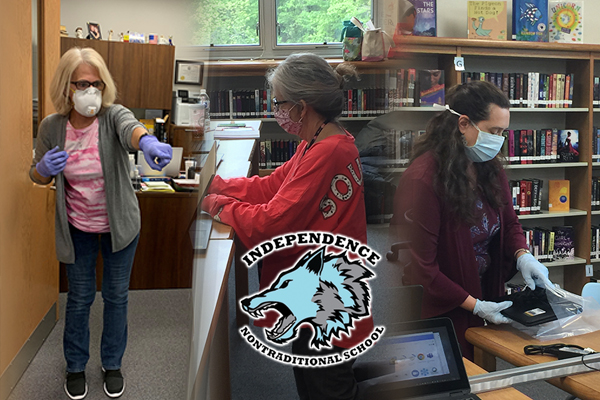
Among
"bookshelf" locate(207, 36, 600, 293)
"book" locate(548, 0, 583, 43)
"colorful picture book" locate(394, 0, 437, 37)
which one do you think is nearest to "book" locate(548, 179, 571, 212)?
"bookshelf" locate(207, 36, 600, 293)

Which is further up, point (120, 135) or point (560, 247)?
point (120, 135)

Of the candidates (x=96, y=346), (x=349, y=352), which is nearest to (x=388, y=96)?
(x=349, y=352)

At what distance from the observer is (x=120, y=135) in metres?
0.64

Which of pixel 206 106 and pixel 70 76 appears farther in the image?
pixel 70 76

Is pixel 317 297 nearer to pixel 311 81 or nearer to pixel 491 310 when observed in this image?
pixel 311 81

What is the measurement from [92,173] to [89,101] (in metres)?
0.10

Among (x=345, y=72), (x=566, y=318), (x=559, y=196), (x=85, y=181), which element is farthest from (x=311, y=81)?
(x=566, y=318)

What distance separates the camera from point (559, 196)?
937 millimetres

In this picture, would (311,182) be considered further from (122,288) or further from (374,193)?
(122,288)

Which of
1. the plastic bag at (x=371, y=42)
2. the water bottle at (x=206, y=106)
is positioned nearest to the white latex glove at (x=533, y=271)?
the plastic bag at (x=371, y=42)

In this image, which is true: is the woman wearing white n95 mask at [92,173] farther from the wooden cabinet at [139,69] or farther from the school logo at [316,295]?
the school logo at [316,295]

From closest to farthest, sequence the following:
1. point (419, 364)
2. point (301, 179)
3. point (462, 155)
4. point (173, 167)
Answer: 1. point (301, 179)
2. point (173, 167)
3. point (419, 364)
4. point (462, 155)

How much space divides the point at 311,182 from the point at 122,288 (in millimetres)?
349

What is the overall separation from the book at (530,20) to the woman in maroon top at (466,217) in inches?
4.0
